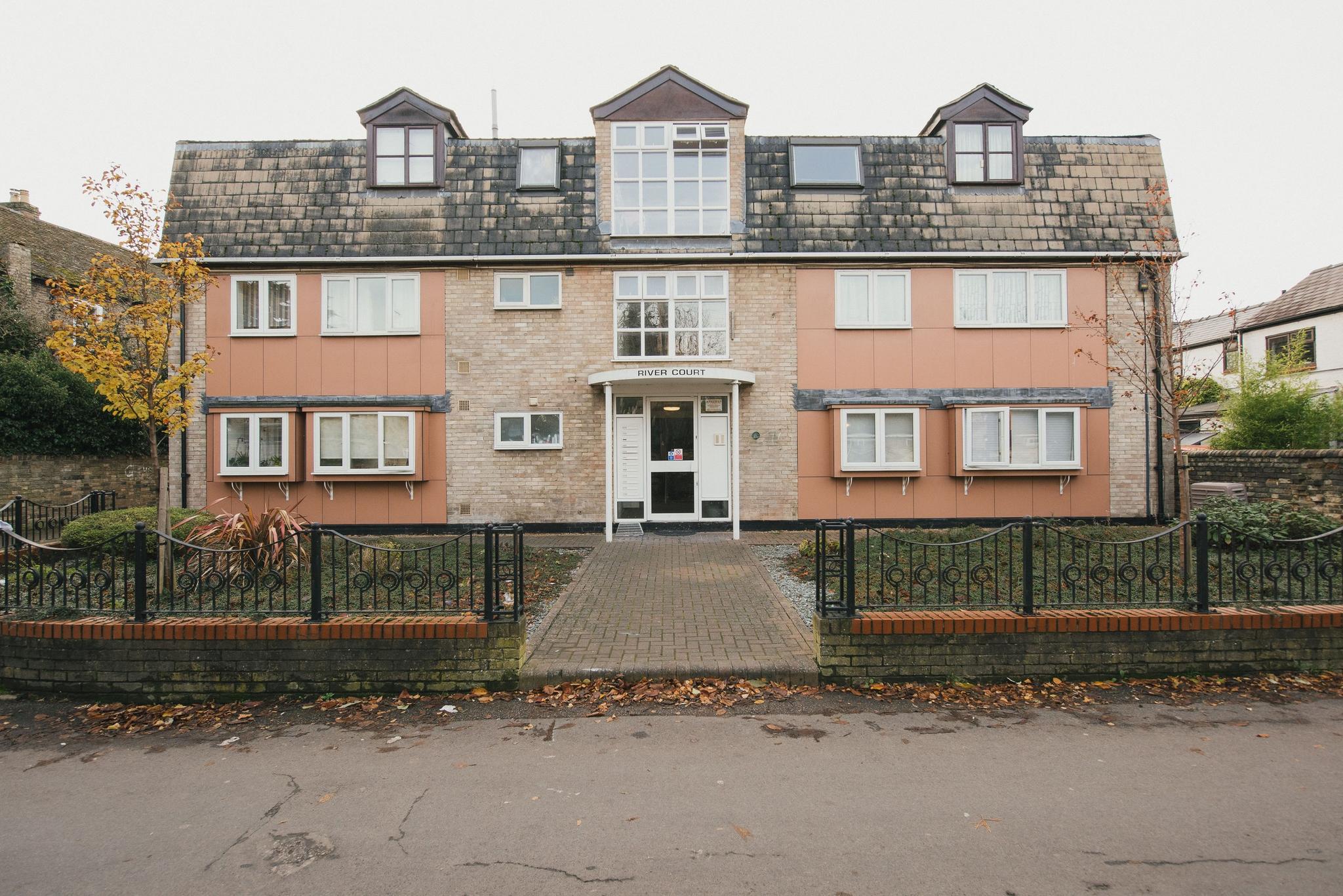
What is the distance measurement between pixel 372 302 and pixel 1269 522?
15.5 metres

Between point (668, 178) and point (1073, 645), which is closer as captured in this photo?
point (1073, 645)

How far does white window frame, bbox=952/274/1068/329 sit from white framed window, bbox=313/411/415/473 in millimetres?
11430

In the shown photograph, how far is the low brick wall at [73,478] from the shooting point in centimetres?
1502

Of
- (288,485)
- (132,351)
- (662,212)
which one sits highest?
(662,212)

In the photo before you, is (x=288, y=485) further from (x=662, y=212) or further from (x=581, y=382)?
(x=662, y=212)

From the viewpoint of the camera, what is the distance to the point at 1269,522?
9.02 meters

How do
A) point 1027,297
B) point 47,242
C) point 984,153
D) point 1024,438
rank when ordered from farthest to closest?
point 47,242, point 984,153, point 1027,297, point 1024,438

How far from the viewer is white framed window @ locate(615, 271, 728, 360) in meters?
14.1

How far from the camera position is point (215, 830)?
371 centimetres

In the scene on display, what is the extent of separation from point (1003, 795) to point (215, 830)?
4.42m

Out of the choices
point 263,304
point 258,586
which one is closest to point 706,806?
point 258,586

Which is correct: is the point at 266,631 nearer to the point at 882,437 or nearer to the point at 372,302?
the point at 372,302

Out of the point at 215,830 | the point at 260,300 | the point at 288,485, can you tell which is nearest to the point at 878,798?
the point at 215,830

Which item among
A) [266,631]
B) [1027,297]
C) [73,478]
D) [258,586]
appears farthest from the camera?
[73,478]
